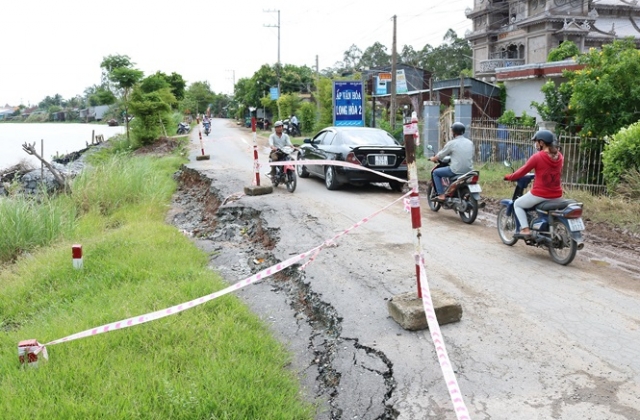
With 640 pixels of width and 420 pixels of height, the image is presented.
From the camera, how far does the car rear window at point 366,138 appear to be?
12.1 metres

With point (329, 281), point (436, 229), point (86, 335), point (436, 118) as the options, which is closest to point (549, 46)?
point (436, 118)

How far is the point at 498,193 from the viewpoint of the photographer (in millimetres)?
11430

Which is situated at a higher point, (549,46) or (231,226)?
(549,46)

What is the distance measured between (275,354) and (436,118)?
15372 millimetres

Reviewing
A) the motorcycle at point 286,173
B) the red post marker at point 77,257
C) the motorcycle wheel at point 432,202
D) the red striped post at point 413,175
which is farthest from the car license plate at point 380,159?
the red striped post at point 413,175

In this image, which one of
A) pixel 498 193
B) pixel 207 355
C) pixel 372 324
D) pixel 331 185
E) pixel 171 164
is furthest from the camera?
pixel 171 164

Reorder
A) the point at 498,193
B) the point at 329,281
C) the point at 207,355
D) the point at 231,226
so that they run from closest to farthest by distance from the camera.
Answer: the point at 207,355 → the point at 329,281 → the point at 231,226 → the point at 498,193

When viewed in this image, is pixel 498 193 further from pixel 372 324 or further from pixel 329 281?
pixel 372 324

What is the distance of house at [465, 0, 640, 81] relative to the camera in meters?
38.7

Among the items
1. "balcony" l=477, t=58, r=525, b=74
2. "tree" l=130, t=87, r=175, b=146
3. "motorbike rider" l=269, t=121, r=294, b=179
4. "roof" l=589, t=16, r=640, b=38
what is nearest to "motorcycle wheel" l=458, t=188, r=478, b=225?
"motorbike rider" l=269, t=121, r=294, b=179

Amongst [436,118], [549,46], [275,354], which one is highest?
[549,46]

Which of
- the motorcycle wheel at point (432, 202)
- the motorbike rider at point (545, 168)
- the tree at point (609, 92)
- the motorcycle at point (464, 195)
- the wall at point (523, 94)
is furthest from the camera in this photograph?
the wall at point (523, 94)

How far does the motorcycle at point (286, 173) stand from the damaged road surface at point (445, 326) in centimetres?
279

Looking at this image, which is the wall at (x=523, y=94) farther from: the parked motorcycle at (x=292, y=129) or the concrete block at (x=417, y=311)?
the concrete block at (x=417, y=311)
